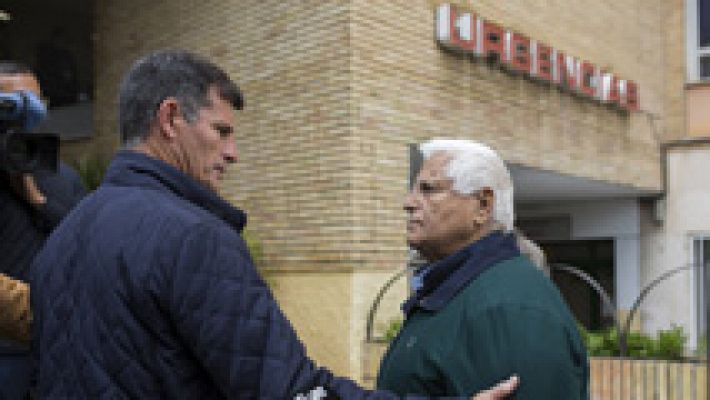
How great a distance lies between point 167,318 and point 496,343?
2.45 feet

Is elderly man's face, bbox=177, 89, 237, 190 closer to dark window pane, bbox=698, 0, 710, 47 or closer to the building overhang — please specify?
the building overhang

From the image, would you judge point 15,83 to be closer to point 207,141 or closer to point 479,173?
point 207,141

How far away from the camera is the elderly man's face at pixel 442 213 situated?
2182 mm

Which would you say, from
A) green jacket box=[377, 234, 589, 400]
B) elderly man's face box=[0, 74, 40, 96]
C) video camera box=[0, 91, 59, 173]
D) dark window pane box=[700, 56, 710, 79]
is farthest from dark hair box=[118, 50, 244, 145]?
dark window pane box=[700, 56, 710, 79]

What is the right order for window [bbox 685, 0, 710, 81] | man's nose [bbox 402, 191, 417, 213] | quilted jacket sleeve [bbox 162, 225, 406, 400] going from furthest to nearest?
window [bbox 685, 0, 710, 81] < man's nose [bbox 402, 191, 417, 213] < quilted jacket sleeve [bbox 162, 225, 406, 400]

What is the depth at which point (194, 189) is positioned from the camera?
157cm

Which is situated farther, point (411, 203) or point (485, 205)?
point (411, 203)

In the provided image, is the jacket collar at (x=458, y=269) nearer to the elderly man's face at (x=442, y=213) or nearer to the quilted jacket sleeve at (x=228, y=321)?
the elderly man's face at (x=442, y=213)

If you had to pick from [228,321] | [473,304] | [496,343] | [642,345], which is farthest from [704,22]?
[228,321]

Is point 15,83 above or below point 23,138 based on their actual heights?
above

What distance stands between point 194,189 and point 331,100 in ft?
19.7

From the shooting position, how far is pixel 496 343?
5.79ft

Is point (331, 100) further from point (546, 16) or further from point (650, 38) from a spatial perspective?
point (650, 38)

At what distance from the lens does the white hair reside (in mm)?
2162
